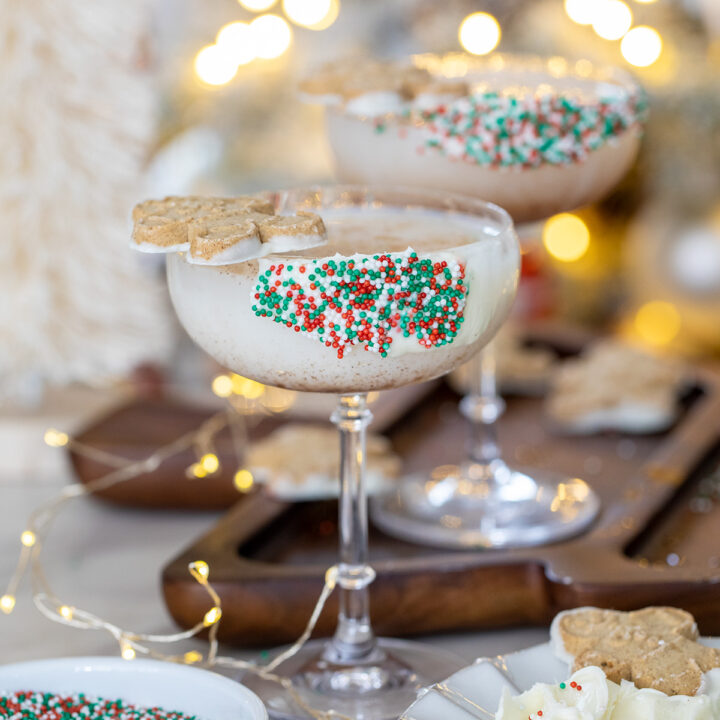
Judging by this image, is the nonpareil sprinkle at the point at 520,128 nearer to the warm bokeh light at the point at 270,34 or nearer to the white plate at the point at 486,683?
the white plate at the point at 486,683

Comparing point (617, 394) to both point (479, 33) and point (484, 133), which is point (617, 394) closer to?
point (484, 133)

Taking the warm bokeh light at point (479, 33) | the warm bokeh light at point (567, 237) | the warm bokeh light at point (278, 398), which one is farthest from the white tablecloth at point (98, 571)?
the warm bokeh light at point (567, 237)

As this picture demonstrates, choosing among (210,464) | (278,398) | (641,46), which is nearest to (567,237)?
(641,46)

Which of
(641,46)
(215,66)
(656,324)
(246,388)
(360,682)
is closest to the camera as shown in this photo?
(360,682)

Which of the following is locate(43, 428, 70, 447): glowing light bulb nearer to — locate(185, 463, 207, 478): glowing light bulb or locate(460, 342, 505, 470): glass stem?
locate(185, 463, 207, 478): glowing light bulb

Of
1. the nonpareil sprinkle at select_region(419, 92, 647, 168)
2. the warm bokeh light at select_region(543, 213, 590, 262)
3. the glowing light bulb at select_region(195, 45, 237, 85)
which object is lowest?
the nonpareil sprinkle at select_region(419, 92, 647, 168)

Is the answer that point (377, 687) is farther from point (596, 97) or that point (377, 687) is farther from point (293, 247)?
point (596, 97)

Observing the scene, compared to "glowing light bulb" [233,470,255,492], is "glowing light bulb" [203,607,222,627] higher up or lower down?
lower down

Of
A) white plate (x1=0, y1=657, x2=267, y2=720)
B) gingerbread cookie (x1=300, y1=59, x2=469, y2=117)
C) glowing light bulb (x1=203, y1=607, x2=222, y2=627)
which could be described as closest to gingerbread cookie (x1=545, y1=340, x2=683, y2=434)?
gingerbread cookie (x1=300, y1=59, x2=469, y2=117)
